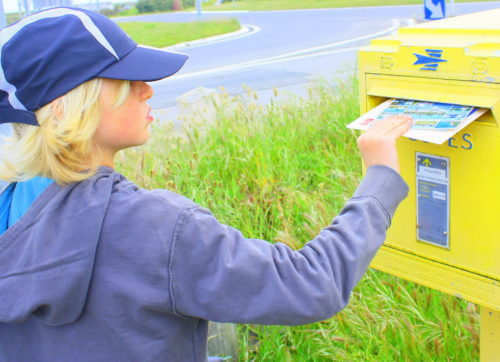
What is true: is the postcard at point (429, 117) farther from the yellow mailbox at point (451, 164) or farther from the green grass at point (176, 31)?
the green grass at point (176, 31)

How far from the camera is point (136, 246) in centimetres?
129

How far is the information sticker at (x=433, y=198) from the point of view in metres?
1.91

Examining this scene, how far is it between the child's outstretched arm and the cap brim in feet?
1.07

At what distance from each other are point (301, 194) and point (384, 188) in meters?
2.08

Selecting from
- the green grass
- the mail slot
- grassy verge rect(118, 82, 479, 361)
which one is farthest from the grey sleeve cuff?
the green grass

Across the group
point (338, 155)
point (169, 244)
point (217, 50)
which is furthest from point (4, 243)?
point (217, 50)

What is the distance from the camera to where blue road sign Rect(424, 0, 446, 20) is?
4254 mm

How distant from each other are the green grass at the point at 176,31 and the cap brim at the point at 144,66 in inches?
552

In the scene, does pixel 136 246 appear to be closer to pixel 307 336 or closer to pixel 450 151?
pixel 450 151

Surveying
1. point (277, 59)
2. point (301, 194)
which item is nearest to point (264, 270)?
point (301, 194)

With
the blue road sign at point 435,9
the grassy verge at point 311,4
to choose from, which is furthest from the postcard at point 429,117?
the grassy verge at point 311,4

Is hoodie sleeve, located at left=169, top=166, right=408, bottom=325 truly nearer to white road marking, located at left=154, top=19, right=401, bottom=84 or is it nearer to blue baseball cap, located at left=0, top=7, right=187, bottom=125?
blue baseball cap, located at left=0, top=7, right=187, bottom=125

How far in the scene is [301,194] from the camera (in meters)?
3.55

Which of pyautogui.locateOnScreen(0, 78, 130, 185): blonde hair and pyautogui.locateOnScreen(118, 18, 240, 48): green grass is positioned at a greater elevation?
pyautogui.locateOnScreen(0, 78, 130, 185): blonde hair
